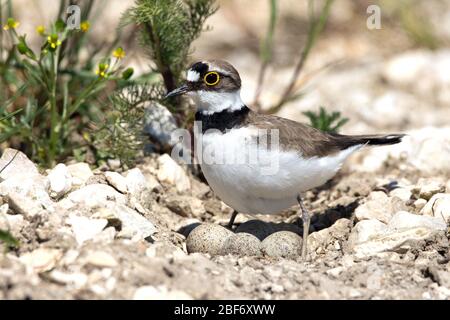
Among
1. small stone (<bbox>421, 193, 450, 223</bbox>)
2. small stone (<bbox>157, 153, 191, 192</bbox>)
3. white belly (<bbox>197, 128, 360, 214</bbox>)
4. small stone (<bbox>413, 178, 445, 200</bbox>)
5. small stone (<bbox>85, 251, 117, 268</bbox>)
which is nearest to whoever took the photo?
small stone (<bbox>85, 251, 117, 268</bbox>)

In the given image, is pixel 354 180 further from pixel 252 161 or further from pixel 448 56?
pixel 448 56

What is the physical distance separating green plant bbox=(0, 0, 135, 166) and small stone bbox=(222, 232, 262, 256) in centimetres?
145

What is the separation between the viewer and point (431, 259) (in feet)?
13.9

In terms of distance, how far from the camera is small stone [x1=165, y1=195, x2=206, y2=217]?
5258mm

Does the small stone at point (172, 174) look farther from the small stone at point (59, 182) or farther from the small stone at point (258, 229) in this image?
the small stone at point (59, 182)

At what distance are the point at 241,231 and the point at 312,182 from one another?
0.59 metres

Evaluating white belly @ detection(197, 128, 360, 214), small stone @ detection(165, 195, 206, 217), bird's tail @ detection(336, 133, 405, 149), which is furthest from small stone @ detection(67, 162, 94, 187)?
bird's tail @ detection(336, 133, 405, 149)

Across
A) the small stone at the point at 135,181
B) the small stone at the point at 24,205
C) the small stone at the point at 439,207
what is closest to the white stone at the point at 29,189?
the small stone at the point at 24,205

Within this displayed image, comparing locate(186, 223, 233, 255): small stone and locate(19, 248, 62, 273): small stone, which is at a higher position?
locate(19, 248, 62, 273): small stone

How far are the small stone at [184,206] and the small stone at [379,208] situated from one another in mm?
1197

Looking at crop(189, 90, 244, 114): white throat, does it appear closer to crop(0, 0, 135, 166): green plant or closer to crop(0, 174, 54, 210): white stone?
crop(0, 0, 135, 166): green plant
